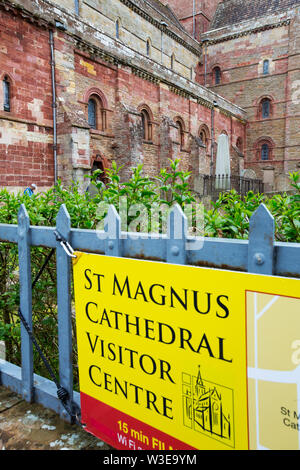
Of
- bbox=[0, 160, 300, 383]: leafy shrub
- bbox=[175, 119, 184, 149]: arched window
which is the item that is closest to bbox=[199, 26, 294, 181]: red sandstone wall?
bbox=[175, 119, 184, 149]: arched window

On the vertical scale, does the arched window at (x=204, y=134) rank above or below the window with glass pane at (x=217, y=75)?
below

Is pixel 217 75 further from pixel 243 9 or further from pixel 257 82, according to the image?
pixel 243 9

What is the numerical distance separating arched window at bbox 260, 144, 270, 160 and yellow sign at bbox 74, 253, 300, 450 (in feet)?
107

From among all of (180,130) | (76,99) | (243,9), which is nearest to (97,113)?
(76,99)

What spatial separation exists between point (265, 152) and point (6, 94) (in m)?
25.5

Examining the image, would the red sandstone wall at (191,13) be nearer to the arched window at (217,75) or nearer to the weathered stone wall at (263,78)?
the weathered stone wall at (263,78)

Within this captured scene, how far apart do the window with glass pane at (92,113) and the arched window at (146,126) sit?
418 cm

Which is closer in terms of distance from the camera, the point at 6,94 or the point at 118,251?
the point at 118,251

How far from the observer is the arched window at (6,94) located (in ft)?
38.5

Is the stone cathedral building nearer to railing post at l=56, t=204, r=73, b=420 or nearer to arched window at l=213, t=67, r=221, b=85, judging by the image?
arched window at l=213, t=67, r=221, b=85

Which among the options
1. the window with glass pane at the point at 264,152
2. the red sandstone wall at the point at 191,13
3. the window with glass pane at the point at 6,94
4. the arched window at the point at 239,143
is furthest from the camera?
the red sandstone wall at the point at 191,13

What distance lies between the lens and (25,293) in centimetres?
238

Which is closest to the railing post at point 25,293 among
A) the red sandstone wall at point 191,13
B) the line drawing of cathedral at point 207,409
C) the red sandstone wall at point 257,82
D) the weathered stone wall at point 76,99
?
the line drawing of cathedral at point 207,409

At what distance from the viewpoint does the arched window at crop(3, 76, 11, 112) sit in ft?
38.5
